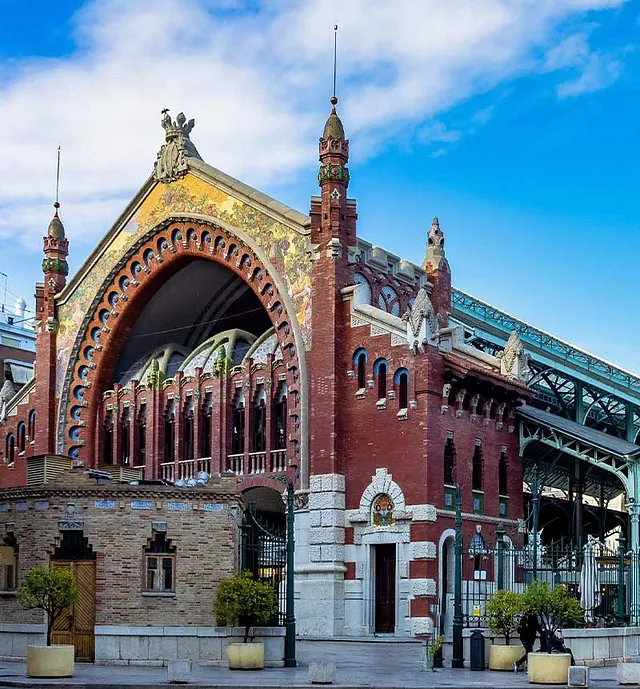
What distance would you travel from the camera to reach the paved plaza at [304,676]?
2798 cm

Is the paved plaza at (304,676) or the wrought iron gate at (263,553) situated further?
the wrought iron gate at (263,553)

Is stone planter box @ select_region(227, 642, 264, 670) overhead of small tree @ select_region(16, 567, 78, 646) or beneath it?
beneath

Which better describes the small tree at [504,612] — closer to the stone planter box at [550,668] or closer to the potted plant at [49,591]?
the stone planter box at [550,668]

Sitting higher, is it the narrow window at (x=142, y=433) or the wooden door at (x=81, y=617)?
the narrow window at (x=142, y=433)

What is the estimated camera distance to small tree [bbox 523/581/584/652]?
31.8 metres

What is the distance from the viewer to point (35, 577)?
3183 centimetres

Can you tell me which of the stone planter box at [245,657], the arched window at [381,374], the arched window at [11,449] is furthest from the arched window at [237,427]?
the stone planter box at [245,657]

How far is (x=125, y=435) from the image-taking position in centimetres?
5900

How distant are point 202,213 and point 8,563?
76.9 feet

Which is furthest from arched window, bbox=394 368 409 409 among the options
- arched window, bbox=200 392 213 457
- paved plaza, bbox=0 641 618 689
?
paved plaza, bbox=0 641 618 689

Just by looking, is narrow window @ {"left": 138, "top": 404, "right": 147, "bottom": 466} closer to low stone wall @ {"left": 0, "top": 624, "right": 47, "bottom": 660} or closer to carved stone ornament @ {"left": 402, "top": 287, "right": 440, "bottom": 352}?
carved stone ornament @ {"left": 402, "top": 287, "right": 440, "bottom": 352}

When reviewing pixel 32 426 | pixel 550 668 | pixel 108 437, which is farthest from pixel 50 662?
pixel 32 426

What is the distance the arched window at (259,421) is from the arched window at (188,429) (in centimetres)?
363

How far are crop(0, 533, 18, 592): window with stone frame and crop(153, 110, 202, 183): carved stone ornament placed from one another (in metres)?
24.9
